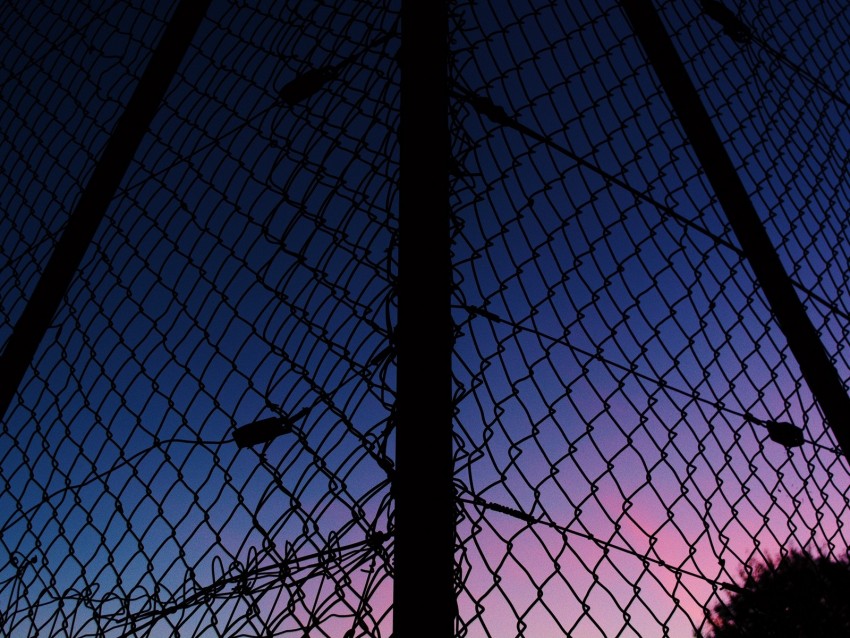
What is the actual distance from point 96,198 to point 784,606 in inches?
77.2

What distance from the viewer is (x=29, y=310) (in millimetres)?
1838

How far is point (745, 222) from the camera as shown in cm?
184

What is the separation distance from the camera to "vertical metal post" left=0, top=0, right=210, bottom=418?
1833 millimetres

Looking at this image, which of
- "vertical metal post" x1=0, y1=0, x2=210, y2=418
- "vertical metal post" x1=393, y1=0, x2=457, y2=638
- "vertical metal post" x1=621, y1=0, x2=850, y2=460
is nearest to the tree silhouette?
"vertical metal post" x1=621, y1=0, x2=850, y2=460

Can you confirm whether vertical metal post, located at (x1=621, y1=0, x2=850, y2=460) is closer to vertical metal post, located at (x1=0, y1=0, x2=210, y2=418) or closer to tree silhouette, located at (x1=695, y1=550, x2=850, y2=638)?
tree silhouette, located at (x1=695, y1=550, x2=850, y2=638)

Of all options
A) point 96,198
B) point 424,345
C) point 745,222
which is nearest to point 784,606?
point 745,222

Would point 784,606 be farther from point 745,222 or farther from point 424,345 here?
point 424,345

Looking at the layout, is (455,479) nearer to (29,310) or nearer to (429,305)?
(429,305)

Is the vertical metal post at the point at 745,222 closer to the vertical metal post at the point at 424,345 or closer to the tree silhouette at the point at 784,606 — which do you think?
the tree silhouette at the point at 784,606

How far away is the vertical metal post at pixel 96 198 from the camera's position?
1.83m

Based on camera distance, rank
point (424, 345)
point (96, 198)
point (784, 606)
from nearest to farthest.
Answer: point (424, 345), point (784, 606), point (96, 198)

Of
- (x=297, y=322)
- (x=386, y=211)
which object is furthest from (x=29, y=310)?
(x=386, y=211)

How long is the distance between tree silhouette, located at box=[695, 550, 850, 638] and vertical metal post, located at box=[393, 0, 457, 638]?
2.44 feet

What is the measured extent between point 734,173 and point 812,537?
0.94m
